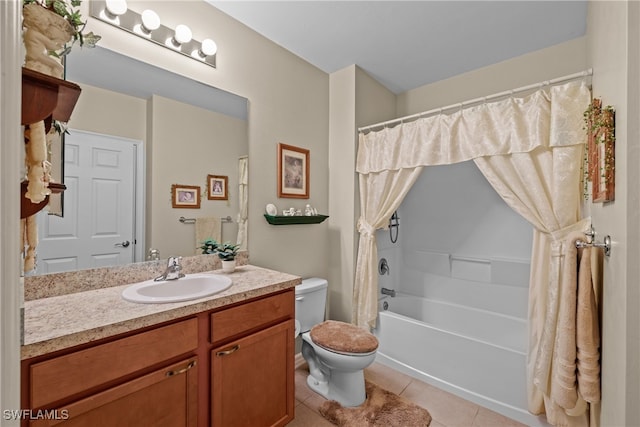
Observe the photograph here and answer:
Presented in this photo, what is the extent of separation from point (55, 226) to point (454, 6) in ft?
8.26

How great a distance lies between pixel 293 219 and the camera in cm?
221

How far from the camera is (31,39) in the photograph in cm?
78

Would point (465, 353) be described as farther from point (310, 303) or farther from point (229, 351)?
point (229, 351)

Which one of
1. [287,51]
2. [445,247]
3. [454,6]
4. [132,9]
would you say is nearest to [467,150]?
[454,6]

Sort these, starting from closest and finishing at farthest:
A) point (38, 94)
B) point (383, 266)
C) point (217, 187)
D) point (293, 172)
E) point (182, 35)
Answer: point (38, 94) → point (182, 35) → point (217, 187) → point (293, 172) → point (383, 266)

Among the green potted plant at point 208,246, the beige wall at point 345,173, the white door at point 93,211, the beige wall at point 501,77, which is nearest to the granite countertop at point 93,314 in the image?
the white door at point 93,211

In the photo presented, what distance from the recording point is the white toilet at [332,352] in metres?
1.78

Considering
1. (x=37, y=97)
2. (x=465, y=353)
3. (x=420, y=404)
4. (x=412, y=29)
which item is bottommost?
(x=420, y=404)

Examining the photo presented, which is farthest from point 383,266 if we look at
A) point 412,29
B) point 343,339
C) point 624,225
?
point 624,225

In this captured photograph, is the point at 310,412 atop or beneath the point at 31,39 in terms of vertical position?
beneath

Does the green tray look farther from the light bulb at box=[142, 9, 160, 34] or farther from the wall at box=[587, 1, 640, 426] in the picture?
the wall at box=[587, 1, 640, 426]

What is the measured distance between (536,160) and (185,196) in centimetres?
216

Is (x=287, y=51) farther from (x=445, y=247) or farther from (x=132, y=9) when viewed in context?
(x=445, y=247)

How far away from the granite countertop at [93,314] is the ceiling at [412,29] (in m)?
1.79
